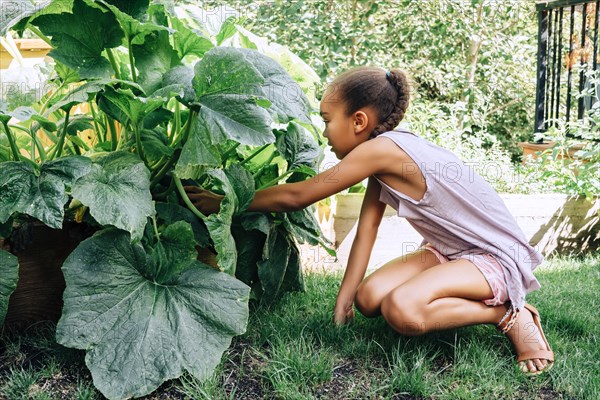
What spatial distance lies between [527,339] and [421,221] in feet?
1.65

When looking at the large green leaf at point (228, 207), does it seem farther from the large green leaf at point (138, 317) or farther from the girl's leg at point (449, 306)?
the girl's leg at point (449, 306)

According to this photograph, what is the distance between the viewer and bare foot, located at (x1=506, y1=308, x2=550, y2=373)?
1.99m

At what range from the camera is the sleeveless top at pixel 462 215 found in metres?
2.16

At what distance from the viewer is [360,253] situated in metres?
2.38

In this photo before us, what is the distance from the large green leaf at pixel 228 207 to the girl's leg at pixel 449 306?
517 mm

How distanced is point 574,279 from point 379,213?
1207 mm

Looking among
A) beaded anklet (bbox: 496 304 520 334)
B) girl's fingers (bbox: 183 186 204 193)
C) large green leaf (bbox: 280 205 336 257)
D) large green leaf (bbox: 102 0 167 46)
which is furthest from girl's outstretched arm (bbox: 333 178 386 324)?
large green leaf (bbox: 102 0 167 46)

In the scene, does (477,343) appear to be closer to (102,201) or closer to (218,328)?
(218,328)

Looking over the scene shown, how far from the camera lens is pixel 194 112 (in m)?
1.84

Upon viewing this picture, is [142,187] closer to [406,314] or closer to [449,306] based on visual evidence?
[406,314]

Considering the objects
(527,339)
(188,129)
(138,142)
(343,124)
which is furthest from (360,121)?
(527,339)

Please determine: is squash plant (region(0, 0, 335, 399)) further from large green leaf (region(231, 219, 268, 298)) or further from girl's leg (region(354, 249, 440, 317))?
girl's leg (region(354, 249, 440, 317))

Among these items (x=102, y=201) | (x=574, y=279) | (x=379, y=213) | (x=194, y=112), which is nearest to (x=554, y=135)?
(x=574, y=279)

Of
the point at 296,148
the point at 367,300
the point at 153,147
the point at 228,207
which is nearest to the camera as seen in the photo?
the point at 228,207
